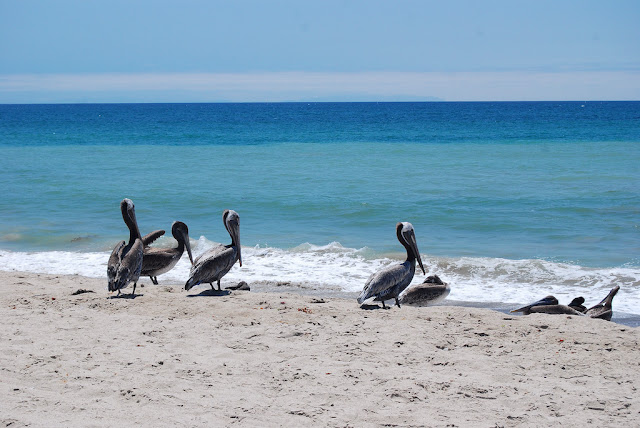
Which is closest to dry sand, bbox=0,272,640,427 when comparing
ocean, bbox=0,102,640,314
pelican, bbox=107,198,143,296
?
pelican, bbox=107,198,143,296

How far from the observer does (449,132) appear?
50.4 metres

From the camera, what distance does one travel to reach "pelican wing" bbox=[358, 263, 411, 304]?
Answer: 8.00 m

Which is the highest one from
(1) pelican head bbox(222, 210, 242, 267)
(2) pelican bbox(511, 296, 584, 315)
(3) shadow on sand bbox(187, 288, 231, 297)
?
(1) pelican head bbox(222, 210, 242, 267)

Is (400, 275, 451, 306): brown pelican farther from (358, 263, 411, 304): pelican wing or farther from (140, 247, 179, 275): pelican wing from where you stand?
(140, 247, 179, 275): pelican wing

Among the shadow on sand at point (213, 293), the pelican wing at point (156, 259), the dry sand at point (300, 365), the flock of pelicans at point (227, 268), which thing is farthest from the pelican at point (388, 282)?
the pelican wing at point (156, 259)

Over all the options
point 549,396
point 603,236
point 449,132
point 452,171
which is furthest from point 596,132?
point 549,396

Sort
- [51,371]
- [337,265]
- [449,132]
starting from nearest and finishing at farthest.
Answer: [51,371], [337,265], [449,132]

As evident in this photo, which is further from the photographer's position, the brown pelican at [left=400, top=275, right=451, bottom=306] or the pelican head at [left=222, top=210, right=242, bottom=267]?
the pelican head at [left=222, top=210, right=242, bottom=267]

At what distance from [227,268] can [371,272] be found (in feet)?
10.6

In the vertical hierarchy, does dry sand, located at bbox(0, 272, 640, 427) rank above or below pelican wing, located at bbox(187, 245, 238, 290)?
below

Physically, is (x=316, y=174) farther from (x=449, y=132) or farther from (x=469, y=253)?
(x=449, y=132)

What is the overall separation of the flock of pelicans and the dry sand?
313 mm

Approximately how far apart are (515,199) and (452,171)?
688cm

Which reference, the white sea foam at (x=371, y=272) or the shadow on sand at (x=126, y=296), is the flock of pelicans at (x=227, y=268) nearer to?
the shadow on sand at (x=126, y=296)
